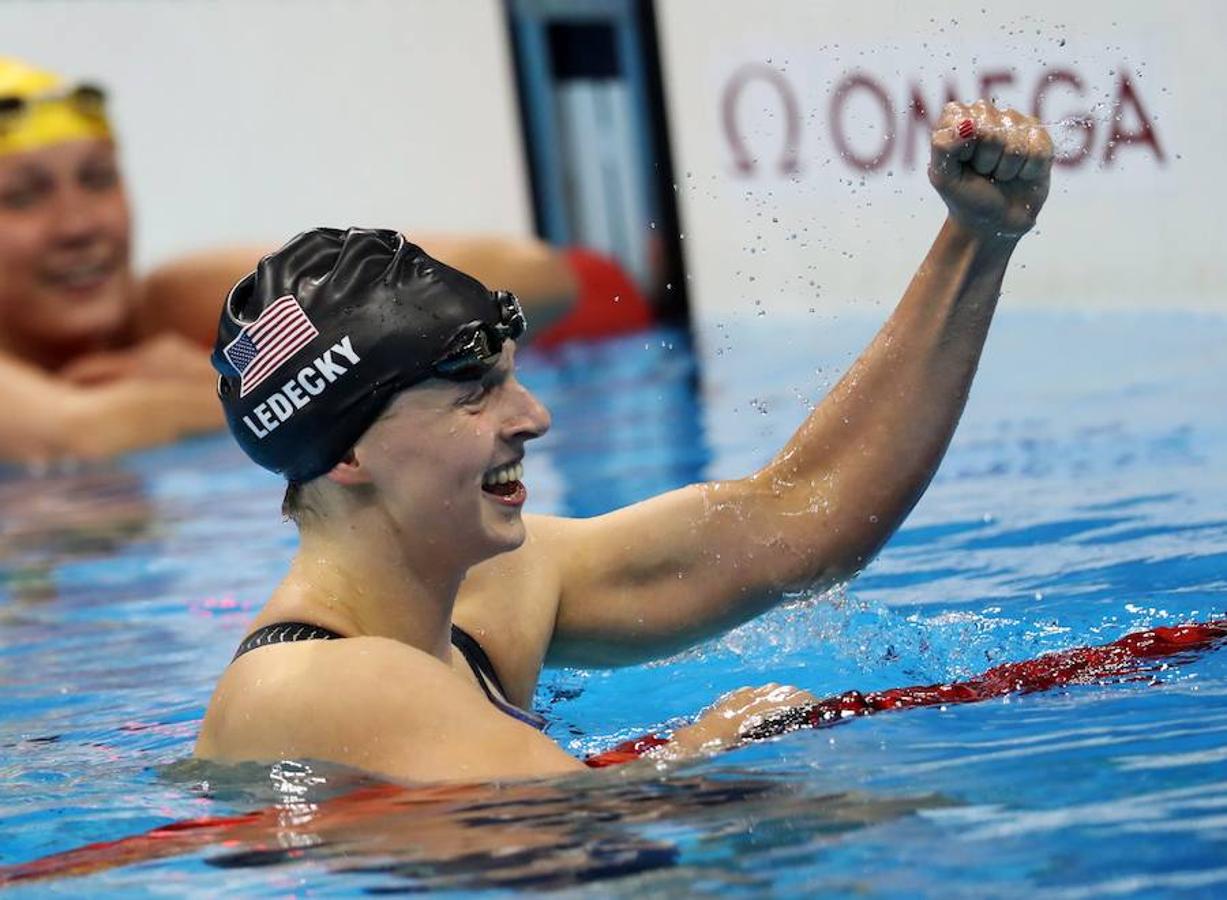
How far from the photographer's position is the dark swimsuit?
2.88 m

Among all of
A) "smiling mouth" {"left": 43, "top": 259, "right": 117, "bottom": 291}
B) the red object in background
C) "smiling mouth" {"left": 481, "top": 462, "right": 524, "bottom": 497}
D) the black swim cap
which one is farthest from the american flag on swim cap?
the red object in background

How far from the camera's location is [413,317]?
296cm

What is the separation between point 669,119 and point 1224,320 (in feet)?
12.0

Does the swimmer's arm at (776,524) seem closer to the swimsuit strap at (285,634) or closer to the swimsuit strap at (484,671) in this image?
the swimsuit strap at (484,671)

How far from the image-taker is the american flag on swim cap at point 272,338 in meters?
2.95

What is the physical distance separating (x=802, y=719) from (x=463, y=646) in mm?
557

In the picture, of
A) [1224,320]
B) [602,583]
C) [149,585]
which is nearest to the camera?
[602,583]

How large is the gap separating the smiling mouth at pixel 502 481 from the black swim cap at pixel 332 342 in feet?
0.47

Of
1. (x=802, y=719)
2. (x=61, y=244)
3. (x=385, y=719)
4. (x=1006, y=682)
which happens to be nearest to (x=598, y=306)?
(x=61, y=244)

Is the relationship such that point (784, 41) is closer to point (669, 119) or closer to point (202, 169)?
point (669, 119)

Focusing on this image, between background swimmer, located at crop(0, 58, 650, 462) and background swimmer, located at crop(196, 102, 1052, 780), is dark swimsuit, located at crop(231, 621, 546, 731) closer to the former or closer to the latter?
background swimmer, located at crop(196, 102, 1052, 780)

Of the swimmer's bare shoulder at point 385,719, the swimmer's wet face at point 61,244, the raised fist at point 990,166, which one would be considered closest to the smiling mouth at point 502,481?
the swimmer's bare shoulder at point 385,719

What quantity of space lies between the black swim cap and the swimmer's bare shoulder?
12.8 inches

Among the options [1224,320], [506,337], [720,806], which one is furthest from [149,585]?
[1224,320]
